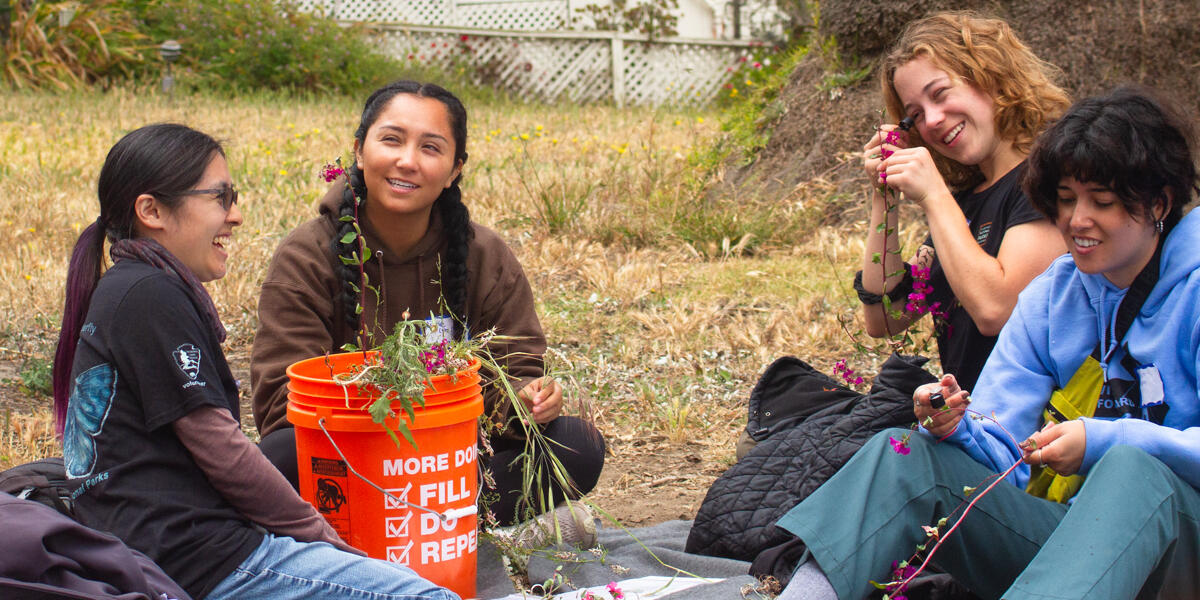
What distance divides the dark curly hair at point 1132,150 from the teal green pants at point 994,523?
535 millimetres

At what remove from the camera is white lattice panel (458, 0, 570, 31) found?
54.7 ft

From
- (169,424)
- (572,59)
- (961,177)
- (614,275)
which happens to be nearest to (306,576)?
(169,424)

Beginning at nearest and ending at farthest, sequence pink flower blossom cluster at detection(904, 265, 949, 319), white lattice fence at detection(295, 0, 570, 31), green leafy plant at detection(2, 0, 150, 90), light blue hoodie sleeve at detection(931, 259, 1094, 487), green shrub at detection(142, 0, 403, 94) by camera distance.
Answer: light blue hoodie sleeve at detection(931, 259, 1094, 487) < pink flower blossom cluster at detection(904, 265, 949, 319) < green leafy plant at detection(2, 0, 150, 90) < green shrub at detection(142, 0, 403, 94) < white lattice fence at detection(295, 0, 570, 31)

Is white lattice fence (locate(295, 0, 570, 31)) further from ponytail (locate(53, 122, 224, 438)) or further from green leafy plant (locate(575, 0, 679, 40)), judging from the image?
ponytail (locate(53, 122, 224, 438))

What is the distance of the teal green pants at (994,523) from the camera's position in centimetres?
200

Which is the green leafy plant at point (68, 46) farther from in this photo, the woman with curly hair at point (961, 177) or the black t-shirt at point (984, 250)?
the black t-shirt at point (984, 250)

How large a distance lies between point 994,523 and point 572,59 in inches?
533

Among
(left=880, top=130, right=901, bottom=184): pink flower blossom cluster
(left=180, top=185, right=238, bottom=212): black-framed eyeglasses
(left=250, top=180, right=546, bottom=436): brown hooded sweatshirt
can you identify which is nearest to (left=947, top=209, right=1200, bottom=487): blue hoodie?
(left=880, top=130, right=901, bottom=184): pink flower blossom cluster

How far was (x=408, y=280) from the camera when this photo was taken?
301cm

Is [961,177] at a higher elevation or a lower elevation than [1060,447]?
higher

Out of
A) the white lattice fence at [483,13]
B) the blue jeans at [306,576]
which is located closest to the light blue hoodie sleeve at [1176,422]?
the blue jeans at [306,576]

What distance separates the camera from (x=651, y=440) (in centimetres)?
411

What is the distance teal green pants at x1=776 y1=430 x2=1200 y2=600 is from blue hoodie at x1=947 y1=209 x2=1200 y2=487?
7 cm

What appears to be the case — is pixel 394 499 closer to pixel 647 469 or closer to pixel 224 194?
pixel 224 194
